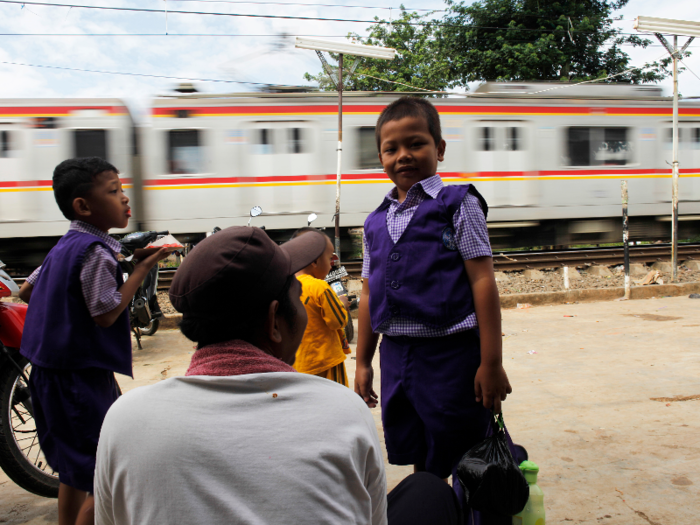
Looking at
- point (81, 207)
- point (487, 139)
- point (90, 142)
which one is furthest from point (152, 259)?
point (487, 139)

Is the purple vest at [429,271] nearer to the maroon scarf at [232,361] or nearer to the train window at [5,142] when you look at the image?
the maroon scarf at [232,361]

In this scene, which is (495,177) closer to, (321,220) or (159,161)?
(321,220)

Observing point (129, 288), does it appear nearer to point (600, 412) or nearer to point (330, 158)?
point (600, 412)

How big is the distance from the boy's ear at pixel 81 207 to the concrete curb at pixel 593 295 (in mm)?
5780

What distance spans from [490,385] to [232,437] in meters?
1.02

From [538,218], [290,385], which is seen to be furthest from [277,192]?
[290,385]

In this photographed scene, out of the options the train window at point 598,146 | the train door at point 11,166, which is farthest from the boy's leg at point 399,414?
the train window at point 598,146

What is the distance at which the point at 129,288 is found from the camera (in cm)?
194

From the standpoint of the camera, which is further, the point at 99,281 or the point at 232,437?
the point at 99,281

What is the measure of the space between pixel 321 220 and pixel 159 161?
312 cm

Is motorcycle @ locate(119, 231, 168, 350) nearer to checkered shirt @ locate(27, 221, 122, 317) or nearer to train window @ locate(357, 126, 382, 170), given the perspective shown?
checkered shirt @ locate(27, 221, 122, 317)

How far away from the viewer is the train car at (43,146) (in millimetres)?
9211

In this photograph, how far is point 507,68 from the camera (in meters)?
21.0

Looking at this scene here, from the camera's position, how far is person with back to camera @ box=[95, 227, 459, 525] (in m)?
0.89
